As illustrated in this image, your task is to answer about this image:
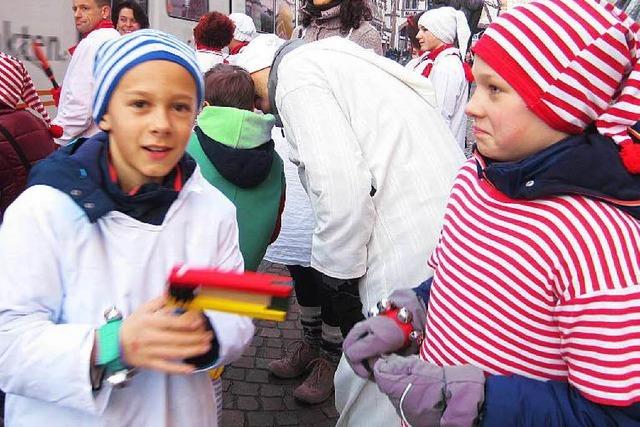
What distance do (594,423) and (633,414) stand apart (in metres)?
0.07

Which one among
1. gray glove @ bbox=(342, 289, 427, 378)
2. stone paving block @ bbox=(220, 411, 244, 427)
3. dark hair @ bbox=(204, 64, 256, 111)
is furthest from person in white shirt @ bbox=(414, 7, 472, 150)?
gray glove @ bbox=(342, 289, 427, 378)

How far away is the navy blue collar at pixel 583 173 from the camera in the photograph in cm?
115

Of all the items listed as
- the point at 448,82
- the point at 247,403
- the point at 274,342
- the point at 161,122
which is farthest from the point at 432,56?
the point at 161,122

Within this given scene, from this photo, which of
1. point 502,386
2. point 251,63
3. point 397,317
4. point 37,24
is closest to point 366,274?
point 397,317

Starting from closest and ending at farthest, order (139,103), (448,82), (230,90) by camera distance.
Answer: (139,103), (230,90), (448,82)

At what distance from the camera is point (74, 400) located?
1242 mm

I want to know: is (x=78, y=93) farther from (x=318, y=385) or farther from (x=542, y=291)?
(x=542, y=291)

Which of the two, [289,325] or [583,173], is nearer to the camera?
[583,173]

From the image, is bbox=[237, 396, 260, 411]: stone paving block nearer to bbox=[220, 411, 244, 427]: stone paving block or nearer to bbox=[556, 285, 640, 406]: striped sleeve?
bbox=[220, 411, 244, 427]: stone paving block

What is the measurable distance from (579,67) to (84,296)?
1161 mm

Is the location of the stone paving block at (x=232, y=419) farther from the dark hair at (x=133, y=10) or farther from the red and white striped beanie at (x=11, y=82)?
the dark hair at (x=133, y=10)

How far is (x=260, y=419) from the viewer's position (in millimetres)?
3256

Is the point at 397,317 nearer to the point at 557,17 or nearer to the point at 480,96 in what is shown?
the point at 480,96

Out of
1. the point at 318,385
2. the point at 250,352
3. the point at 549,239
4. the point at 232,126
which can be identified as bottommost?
the point at 250,352
